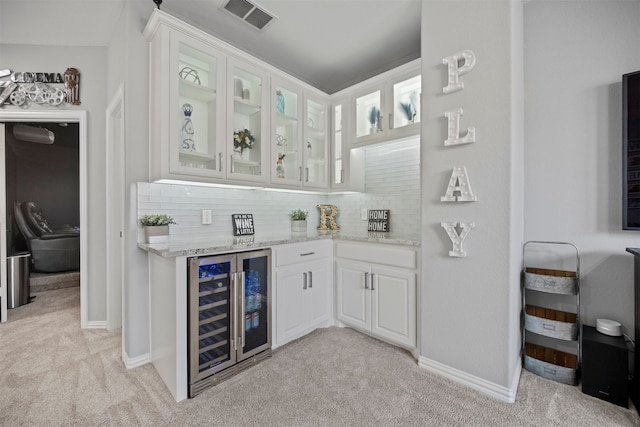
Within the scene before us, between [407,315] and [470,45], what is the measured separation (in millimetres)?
1938

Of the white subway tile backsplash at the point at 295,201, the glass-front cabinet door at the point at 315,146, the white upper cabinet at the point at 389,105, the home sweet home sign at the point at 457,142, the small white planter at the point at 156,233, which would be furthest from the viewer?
the glass-front cabinet door at the point at 315,146

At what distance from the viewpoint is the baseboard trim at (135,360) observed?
6.52ft

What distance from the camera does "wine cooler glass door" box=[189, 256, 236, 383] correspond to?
64.8 inches

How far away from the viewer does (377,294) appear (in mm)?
2289

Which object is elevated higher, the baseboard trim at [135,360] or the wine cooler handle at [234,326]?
the wine cooler handle at [234,326]

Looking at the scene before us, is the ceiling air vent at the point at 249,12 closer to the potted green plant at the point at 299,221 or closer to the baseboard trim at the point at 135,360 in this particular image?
the potted green plant at the point at 299,221

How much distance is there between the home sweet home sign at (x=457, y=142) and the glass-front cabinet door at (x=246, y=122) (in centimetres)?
152

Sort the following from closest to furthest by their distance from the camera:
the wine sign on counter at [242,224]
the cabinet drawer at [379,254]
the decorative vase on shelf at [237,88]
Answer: the cabinet drawer at [379,254] → the decorative vase on shelf at [237,88] → the wine sign on counter at [242,224]

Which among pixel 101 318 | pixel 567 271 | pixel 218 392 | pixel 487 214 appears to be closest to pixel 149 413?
pixel 218 392

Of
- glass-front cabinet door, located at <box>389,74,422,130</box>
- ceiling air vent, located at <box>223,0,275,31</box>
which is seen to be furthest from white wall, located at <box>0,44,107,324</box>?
glass-front cabinet door, located at <box>389,74,422,130</box>

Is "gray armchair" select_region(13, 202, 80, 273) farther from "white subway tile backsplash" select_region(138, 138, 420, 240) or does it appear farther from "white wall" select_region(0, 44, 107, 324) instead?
"white subway tile backsplash" select_region(138, 138, 420, 240)

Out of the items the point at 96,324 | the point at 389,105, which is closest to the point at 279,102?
the point at 389,105

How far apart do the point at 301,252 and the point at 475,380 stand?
151 centimetres

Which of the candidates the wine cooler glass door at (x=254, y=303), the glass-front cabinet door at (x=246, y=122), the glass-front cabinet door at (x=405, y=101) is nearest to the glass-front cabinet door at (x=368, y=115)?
the glass-front cabinet door at (x=405, y=101)
